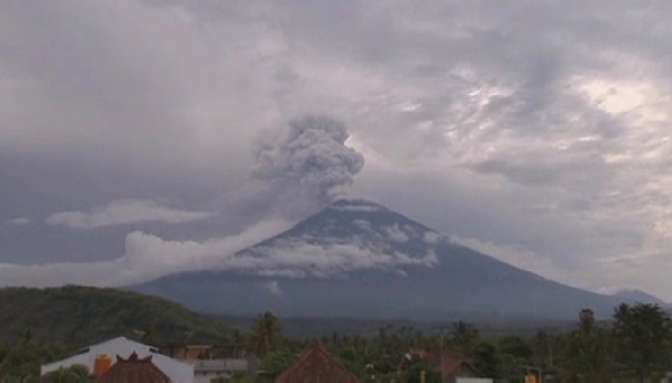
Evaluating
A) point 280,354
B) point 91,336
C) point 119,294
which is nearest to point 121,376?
point 280,354

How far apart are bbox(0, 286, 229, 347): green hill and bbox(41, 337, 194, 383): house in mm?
44331

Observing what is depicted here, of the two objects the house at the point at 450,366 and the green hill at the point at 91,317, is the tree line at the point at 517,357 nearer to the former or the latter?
the house at the point at 450,366

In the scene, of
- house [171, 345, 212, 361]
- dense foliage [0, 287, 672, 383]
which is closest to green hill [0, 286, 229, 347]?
dense foliage [0, 287, 672, 383]

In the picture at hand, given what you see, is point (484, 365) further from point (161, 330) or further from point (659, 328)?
point (161, 330)

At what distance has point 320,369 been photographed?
1788 inches

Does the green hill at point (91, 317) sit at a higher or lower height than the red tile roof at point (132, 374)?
higher

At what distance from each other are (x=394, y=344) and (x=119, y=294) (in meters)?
56.7

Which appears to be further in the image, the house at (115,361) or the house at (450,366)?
the house at (450,366)

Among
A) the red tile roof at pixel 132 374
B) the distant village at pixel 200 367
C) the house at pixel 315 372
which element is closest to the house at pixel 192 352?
the distant village at pixel 200 367

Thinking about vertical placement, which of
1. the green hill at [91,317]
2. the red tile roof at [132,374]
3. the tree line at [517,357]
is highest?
the green hill at [91,317]

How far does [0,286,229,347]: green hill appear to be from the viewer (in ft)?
433

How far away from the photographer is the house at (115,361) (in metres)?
71.9

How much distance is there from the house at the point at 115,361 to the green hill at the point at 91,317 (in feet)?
145

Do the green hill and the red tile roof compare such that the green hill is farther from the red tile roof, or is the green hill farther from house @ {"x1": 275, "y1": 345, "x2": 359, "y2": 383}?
house @ {"x1": 275, "y1": 345, "x2": 359, "y2": 383}
